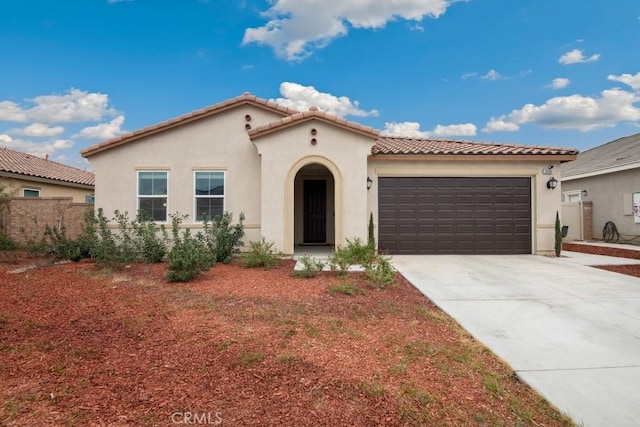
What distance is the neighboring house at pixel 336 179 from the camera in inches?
411

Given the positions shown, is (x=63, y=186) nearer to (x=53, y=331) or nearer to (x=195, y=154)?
(x=195, y=154)

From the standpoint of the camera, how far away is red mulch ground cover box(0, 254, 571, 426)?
8.99ft

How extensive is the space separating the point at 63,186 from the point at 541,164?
74.1ft

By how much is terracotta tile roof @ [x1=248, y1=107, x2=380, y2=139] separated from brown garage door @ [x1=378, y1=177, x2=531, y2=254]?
2111 mm

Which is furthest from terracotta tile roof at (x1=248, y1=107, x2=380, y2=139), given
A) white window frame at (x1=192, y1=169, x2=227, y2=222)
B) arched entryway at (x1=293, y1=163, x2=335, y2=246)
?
arched entryway at (x1=293, y1=163, x2=335, y2=246)

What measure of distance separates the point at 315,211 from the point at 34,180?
45.6 ft

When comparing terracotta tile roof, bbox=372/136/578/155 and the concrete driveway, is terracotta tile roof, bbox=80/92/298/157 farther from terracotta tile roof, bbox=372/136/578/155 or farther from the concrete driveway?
the concrete driveway

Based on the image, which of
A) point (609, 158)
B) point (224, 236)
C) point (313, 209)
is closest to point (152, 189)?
point (224, 236)

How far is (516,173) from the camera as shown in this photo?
11.6 metres

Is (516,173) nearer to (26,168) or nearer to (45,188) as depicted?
(45,188)

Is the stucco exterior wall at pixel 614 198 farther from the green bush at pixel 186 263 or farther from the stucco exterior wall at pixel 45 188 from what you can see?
the stucco exterior wall at pixel 45 188

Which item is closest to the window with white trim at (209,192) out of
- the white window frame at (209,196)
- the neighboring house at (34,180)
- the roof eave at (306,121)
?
the white window frame at (209,196)

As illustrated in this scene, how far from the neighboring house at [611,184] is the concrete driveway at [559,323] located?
9429 mm

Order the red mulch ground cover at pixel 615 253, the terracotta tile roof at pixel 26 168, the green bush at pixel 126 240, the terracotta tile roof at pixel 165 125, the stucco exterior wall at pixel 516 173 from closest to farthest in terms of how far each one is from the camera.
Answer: the red mulch ground cover at pixel 615 253 < the green bush at pixel 126 240 < the terracotta tile roof at pixel 165 125 < the stucco exterior wall at pixel 516 173 < the terracotta tile roof at pixel 26 168
